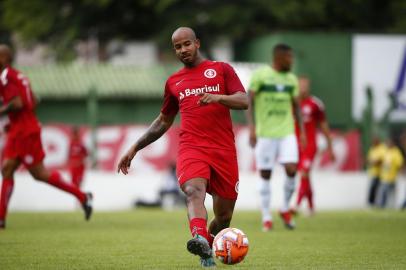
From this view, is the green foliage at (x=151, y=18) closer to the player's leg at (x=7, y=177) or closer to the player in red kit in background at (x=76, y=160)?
the player in red kit in background at (x=76, y=160)

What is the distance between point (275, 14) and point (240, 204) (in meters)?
14.6

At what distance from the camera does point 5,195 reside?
13.7m

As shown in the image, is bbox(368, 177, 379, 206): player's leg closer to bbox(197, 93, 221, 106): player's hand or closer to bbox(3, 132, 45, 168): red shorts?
bbox(3, 132, 45, 168): red shorts

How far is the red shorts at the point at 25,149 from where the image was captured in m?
13.8

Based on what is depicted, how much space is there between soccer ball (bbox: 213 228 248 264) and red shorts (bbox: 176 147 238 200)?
615 millimetres

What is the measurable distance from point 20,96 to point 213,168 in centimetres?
556

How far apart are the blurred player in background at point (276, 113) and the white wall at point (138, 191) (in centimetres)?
886

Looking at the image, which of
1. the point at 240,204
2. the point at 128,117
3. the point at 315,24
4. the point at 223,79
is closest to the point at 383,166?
the point at 240,204

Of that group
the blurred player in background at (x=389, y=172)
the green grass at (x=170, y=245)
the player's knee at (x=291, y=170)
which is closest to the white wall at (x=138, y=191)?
the blurred player in background at (x=389, y=172)

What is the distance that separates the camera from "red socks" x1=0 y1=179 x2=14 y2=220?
13633 millimetres

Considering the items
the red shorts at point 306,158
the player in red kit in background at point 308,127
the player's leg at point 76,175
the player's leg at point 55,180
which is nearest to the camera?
the player's leg at point 55,180

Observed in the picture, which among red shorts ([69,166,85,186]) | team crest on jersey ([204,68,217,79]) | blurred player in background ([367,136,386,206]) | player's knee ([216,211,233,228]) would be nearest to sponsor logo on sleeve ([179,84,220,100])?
team crest on jersey ([204,68,217,79])

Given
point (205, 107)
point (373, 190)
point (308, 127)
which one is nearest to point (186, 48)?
point (205, 107)

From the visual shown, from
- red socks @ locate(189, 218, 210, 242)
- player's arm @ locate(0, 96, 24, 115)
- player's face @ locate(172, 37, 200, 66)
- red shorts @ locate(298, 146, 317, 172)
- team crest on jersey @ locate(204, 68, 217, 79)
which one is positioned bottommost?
red shorts @ locate(298, 146, 317, 172)
